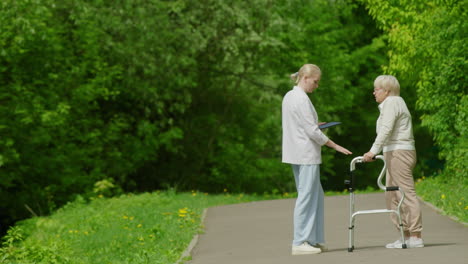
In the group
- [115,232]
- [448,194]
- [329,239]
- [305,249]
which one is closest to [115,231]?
[115,232]

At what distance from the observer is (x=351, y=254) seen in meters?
9.59

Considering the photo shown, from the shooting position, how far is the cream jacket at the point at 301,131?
9.65 metres

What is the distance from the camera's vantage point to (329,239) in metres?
11.6

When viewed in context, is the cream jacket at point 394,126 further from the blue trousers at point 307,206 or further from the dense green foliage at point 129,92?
the dense green foliage at point 129,92

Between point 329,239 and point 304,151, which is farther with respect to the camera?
point 329,239

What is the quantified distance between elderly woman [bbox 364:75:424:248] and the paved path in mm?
332

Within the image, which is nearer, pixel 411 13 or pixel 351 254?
pixel 351 254

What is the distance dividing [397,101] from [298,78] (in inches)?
43.6

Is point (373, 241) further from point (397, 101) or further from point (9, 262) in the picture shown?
point (9, 262)

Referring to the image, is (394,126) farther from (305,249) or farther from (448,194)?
(448,194)

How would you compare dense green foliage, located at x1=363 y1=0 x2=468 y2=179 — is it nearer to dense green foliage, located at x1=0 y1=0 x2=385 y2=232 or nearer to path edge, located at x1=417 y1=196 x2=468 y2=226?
path edge, located at x1=417 y1=196 x2=468 y2=226

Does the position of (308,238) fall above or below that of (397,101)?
below

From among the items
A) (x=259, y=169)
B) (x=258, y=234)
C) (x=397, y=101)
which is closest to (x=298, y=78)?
(x=397, y=101)

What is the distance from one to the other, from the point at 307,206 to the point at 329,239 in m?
2.03
